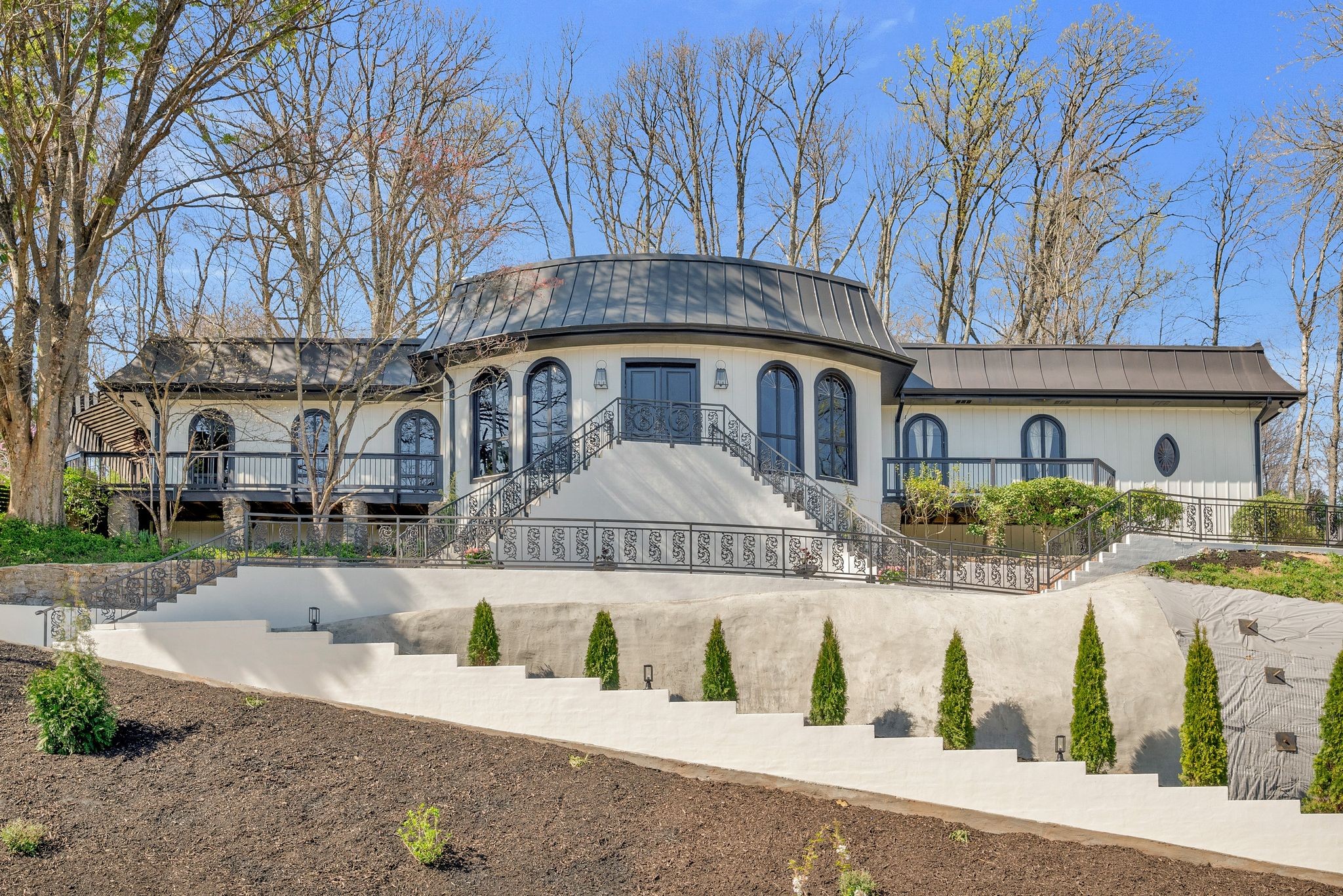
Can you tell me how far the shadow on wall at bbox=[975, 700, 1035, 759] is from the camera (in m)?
13.2

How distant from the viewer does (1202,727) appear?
1193 centimetres

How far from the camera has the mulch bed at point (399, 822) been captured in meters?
8.85

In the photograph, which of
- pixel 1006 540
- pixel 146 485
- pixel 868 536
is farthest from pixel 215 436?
pixel 1006 540

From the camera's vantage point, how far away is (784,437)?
62.7 feet

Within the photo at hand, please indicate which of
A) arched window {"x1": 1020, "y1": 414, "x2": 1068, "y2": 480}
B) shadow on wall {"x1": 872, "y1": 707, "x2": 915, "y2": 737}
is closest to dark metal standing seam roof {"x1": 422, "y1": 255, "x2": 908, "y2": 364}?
arched window {"x1": 1020, "y1": 414, "x2": 1068, "y2": 480}

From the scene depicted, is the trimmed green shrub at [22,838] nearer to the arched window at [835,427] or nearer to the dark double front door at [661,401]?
the dark double front door at [661,401]

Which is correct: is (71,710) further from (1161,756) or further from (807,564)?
(1161,756)

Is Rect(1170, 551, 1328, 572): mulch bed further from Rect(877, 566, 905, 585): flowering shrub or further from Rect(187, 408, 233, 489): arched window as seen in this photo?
Rect(187, 408, 233, 489): arched window

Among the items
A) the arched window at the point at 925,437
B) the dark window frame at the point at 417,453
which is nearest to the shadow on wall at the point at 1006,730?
the arched window at the point at 925,437

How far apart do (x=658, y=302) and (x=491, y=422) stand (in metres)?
3.76

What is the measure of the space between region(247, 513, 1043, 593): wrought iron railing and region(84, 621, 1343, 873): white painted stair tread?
1.85m

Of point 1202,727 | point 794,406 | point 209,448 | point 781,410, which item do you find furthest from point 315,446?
point 1202,727

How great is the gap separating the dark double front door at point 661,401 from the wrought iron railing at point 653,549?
2.20m

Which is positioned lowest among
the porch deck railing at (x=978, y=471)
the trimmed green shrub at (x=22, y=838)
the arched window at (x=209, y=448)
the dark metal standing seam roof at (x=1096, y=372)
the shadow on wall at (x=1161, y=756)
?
the shadow on wall at (x=1161, y=756)
